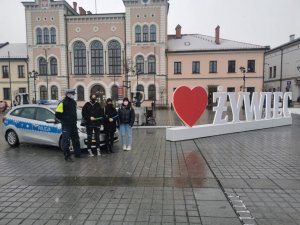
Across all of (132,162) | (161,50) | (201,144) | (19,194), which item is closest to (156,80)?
(161,50)

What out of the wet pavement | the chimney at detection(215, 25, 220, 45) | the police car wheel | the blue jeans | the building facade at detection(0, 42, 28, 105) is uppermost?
the chimney at detection(215, 25, 220, 45)

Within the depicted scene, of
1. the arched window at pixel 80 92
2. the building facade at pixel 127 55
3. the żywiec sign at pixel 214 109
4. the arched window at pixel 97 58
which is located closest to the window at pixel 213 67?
the building facade at pixel 127 55

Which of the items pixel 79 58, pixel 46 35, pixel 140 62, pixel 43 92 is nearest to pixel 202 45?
pixel 140 62

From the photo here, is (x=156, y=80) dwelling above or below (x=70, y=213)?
above

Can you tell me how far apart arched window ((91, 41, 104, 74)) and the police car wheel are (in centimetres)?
3358

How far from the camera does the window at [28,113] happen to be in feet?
30.5

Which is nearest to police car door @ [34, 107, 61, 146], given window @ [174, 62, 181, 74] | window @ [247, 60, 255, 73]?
window @ [174, 62, 181, 74]

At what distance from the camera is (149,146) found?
31.9 ft

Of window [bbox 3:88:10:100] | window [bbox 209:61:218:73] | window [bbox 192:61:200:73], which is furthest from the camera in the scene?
window [bbox 3:88:10:100]

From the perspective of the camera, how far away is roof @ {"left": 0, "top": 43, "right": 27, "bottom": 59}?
43.4 meters

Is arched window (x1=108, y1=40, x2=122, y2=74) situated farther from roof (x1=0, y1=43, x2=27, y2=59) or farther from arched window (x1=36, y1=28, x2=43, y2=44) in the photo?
roof (x1=0, y1=43, x2=27, y2=59)

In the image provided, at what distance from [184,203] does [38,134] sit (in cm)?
646

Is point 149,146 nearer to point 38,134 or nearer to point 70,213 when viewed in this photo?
point 38,134

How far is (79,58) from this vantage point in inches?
1671
